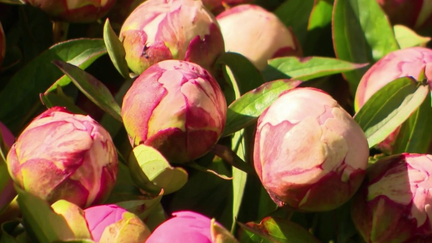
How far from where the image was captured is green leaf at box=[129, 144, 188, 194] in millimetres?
607

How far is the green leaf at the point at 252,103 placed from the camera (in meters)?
0.70

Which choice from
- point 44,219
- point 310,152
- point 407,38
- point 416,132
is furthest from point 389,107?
point 44,219

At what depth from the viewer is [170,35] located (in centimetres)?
71

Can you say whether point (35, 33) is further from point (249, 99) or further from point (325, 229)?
point (325, 229)

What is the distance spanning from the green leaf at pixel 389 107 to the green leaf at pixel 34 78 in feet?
0.96

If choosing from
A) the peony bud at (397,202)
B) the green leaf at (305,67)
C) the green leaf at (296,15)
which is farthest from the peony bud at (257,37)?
the peony bud at (397,202)

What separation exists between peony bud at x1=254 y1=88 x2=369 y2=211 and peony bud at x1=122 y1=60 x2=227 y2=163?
5 cm

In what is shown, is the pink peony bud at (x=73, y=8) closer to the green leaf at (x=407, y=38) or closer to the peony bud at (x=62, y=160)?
the peony bud at (x=62, y=160)

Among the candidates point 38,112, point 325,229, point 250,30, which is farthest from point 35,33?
point 325,229

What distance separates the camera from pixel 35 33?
2.71 feet

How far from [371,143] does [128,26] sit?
28 cm

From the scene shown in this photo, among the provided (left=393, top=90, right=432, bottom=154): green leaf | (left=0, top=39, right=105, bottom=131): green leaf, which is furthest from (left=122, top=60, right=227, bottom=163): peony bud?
(left=393, top=90, right=432, bottom=154): green leaf

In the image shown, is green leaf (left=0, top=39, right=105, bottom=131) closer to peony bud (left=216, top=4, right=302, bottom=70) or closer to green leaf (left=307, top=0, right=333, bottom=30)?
peony bud (left=216, top=4, right=302, bottom=70)

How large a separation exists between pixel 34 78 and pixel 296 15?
0.41 m
